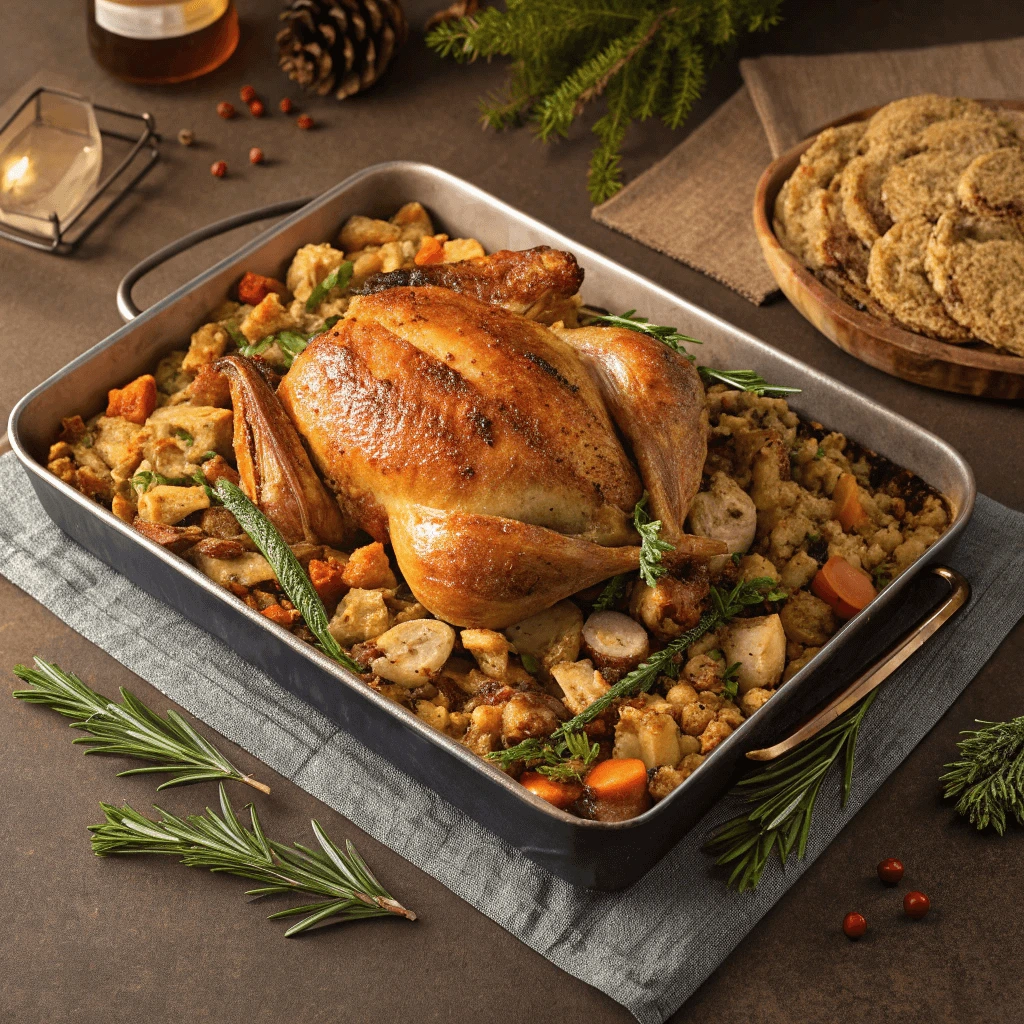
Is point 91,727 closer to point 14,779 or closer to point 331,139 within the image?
point 14,779

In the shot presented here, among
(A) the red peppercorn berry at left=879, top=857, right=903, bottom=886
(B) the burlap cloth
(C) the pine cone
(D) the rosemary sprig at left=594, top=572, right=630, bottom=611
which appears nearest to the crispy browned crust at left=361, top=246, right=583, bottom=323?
(D) the rosemary sprig at left=594, top=572, right=630, bottom=611

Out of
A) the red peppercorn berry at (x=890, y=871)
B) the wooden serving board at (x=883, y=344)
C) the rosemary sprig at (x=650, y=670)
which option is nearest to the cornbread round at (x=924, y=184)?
the wooden serving board at (x=883, y=344)

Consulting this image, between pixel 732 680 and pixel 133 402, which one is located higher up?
pixel 133 402

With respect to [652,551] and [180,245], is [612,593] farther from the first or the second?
[180,245]

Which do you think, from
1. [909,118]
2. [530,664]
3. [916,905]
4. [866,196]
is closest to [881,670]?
[916,905]

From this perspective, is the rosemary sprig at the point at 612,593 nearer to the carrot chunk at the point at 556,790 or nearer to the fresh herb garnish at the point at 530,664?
the fresh herb garnish at the point at 530,664
